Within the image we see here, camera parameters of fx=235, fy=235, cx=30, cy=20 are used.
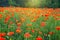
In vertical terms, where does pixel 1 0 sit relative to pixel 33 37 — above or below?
below

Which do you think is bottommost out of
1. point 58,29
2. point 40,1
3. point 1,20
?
point 40,1

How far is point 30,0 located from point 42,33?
1636cm

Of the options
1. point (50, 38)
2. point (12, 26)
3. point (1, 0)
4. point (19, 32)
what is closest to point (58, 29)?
point (50, 38)

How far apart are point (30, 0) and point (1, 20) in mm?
15028

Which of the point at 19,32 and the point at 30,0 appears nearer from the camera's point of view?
the point at 19,32

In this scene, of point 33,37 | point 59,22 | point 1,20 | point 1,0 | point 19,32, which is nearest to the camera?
point 33,37

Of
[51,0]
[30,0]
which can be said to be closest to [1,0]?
[30,0]

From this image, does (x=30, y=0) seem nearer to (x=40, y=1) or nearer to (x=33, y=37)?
(x=40, y=1)

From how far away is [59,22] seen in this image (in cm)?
457

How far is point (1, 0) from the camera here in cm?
1908

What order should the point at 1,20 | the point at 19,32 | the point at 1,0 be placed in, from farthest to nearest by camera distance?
the point at 1,0 → the point at 1,20 → the point at 19,32

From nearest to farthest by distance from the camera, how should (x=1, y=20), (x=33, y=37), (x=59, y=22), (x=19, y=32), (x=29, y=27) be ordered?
(x=33, y=37), (x=19, y=32), (x=29, y=27), (x=59, y=22), (x=1, y=20)

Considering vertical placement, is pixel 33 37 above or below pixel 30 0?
above

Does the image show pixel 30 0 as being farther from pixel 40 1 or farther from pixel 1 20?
pixel 1 20
